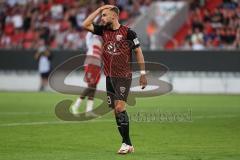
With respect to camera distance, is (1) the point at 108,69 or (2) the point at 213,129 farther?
(2) the point at 213,129

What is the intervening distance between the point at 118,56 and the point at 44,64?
75.8ft

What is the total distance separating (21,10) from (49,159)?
29.9 m

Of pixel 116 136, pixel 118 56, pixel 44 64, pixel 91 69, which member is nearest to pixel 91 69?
pixel 91 69

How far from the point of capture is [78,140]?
14.3 metres

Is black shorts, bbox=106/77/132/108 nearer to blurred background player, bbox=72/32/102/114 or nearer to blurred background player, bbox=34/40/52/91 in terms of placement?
blurred background player, bbox=72/32/102/114

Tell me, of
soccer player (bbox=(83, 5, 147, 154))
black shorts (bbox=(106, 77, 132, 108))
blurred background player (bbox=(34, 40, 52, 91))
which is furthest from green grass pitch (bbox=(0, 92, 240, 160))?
blurred background player (bbox=(34, 40, 52, 91))

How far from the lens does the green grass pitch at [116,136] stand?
39.9ft

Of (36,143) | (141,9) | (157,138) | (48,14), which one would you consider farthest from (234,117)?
(48,14)

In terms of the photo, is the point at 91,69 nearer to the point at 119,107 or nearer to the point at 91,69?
the point at 91,69

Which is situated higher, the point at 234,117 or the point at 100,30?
the point at 100,30

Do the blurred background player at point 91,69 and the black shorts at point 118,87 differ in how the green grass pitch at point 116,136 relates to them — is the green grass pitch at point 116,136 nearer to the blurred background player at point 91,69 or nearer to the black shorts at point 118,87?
the blurred background player at point 91,69

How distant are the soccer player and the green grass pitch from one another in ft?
2.05

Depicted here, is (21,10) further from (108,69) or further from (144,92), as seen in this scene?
(108,69)

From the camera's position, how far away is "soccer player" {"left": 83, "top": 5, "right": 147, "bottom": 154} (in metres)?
12.4
